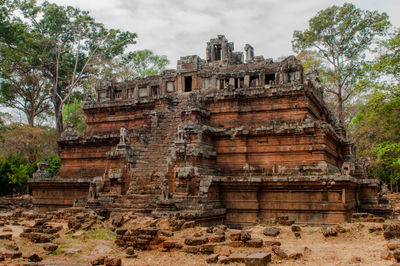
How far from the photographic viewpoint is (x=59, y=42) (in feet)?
138

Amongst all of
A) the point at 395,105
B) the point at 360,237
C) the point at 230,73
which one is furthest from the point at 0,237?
the point at 395,105

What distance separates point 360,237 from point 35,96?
137 feet

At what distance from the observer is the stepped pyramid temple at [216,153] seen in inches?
706

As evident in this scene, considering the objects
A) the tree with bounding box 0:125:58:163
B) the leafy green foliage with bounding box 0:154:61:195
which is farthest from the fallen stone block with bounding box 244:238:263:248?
the tree with bounding box 0:125:58:163

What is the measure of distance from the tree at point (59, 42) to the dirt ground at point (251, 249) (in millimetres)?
29957

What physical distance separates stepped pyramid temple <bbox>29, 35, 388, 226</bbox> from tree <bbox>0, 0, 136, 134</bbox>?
17177mm

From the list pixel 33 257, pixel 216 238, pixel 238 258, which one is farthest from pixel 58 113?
pixel 238 258

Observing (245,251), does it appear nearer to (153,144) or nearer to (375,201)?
(153,144)

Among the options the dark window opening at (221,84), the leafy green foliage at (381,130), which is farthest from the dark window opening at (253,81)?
the leafy green foliage at (381,130)

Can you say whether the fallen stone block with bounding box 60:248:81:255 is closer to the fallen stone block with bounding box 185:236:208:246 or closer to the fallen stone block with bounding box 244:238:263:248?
the fallen stone block with bounding box 185:236:208:246

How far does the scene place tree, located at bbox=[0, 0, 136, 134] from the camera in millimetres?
39297

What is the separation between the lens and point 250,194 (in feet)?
61.5

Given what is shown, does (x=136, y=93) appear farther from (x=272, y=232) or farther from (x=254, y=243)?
(x=254, y=243)

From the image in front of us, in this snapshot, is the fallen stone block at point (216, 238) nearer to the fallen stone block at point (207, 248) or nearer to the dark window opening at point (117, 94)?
the fallen stone block at point (207, 248)
